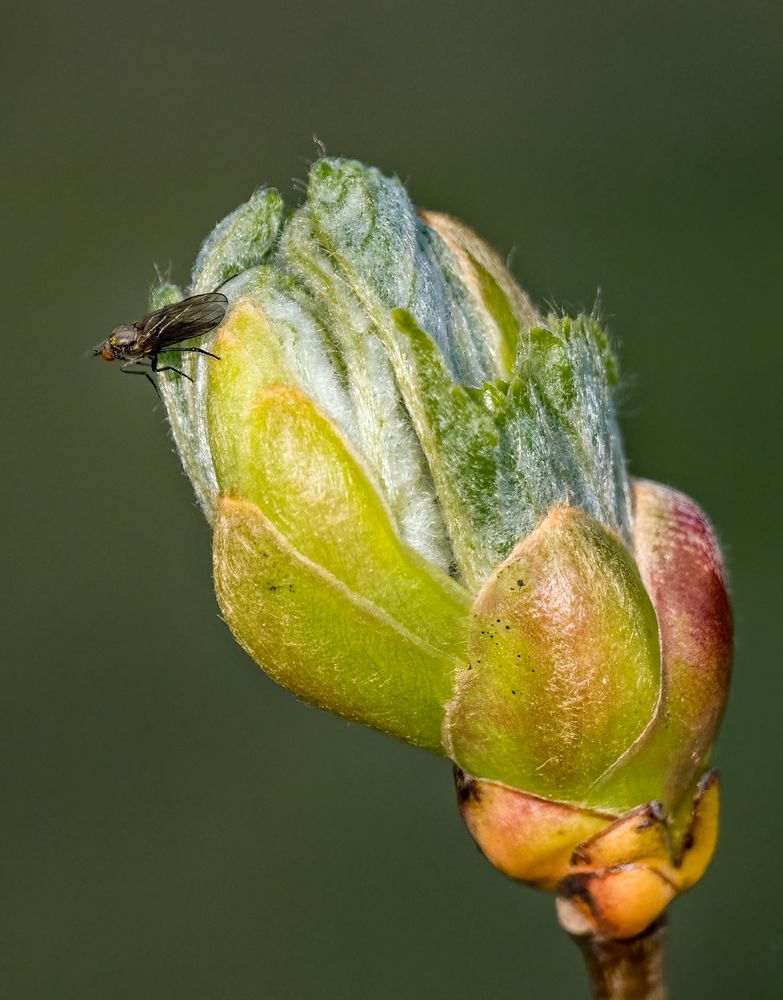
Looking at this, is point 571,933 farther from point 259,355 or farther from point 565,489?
point 259,355

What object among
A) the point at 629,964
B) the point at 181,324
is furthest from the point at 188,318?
the point at 629,964

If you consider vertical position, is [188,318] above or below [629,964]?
above

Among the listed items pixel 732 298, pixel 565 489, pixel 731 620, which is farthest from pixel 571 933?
pixel 732 298

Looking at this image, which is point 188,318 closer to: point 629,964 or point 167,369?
point 167,369

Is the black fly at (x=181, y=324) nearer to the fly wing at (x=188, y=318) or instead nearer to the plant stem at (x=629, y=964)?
the fly wing at (x=188, y=318)

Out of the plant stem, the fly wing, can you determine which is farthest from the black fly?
the plant stem

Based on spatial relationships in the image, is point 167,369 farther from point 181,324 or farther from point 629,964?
point 629,964
